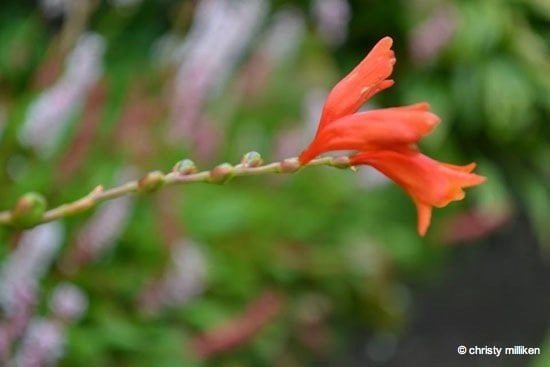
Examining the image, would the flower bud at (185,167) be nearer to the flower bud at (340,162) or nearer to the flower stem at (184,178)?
the flower stem at (184,178)

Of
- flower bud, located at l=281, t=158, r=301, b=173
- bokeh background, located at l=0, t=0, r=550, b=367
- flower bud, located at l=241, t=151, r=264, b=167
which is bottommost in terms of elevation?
flower bud, located at l=281, t=158, r=301, b=173

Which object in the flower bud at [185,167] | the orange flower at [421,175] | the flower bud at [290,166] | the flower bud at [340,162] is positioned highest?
the flower bud at [185,167]

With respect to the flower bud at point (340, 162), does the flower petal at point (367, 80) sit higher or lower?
higher

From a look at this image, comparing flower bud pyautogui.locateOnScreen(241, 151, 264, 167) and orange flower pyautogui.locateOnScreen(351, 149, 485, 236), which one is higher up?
flower bud pyautogui.locateOnScreen(241, 151, 264, 167)

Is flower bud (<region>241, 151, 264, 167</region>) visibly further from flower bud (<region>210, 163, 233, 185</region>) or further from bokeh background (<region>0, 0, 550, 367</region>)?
bokeh background (<region>0, 0, 550, 367</region>)

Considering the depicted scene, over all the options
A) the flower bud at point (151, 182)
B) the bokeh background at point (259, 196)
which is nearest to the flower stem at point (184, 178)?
the flower bud at point (151, 182)

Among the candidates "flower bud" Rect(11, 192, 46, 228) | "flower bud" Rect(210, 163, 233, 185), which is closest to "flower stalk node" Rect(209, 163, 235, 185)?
"flower bud" Rect(210, 163, 233, 185)

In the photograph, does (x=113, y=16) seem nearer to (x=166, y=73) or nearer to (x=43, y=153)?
(x=166, y=73)

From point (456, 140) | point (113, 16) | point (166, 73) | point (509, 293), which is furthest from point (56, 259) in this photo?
point (509, 293)
